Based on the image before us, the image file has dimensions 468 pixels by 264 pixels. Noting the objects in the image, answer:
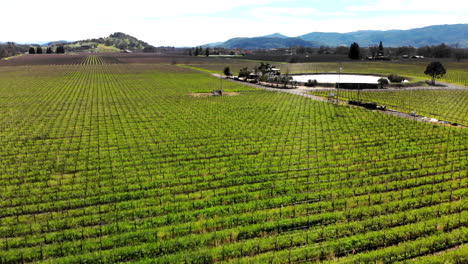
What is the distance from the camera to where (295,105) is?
7256 centimetres

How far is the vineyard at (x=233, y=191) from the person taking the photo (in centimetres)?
2062

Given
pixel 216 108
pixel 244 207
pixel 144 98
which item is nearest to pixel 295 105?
pixel 216 108

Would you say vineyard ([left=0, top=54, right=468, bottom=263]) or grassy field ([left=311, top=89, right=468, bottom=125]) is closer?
vineyard ([left=0, top=54, right=468, bottom=263])

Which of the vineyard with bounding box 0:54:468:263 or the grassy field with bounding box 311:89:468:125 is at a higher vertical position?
the grassy field with bounding box 311:89:468:125

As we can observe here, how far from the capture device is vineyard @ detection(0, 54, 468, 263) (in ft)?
67.7

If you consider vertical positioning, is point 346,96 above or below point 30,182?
above

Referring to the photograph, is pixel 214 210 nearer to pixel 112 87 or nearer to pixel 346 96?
pixel 346 96

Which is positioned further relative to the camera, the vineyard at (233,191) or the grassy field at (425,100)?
the grassy field at (425,100)

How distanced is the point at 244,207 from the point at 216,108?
4552 cm

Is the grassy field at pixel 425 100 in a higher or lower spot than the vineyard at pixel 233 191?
higher

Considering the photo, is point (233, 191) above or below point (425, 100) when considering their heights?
below

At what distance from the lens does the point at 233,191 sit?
94.6ft

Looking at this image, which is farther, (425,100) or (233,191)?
(425,100)

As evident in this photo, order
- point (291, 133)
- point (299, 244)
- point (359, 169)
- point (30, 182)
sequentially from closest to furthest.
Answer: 1. point (299, 244)
2. point (30, 182)
3. point (359, 169)
4. point (291, 133)
